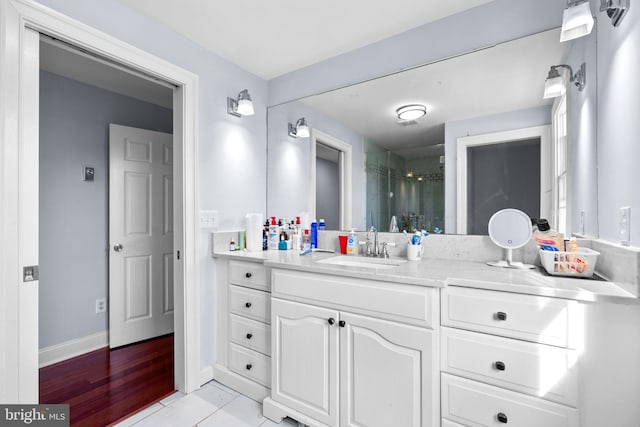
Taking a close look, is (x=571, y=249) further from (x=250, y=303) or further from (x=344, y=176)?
(x=250, y=303)

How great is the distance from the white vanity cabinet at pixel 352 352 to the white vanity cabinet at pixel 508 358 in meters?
0.07

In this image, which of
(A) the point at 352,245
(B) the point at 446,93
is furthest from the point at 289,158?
(B) the point at 446,93

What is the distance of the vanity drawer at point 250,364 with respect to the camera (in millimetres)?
1782

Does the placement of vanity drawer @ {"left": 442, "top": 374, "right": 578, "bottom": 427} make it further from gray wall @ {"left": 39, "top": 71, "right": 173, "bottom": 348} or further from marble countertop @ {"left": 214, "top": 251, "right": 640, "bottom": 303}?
gray wall @ {"left": 39, "top": 71, "right": 173, "bottom": 348}

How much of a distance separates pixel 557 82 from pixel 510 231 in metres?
0.74

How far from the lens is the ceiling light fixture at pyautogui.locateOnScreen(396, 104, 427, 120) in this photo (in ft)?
5.95

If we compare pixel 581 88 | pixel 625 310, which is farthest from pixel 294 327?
pixel 581 88

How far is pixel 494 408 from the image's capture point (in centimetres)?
111

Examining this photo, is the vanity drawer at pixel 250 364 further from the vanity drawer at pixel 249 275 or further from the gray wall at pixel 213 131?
the vanity drawer at pixel 249 275

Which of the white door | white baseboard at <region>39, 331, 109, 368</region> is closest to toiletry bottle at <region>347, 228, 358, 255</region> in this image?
the white door

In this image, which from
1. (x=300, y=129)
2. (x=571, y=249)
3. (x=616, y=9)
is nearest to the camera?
(x=616, y=9)

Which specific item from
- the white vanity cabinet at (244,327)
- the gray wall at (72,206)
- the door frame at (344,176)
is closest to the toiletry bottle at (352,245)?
the door frame at (344,176)

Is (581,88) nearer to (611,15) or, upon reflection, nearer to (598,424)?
(611,15)

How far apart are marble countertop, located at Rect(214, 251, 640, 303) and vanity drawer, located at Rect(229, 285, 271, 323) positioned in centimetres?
30
